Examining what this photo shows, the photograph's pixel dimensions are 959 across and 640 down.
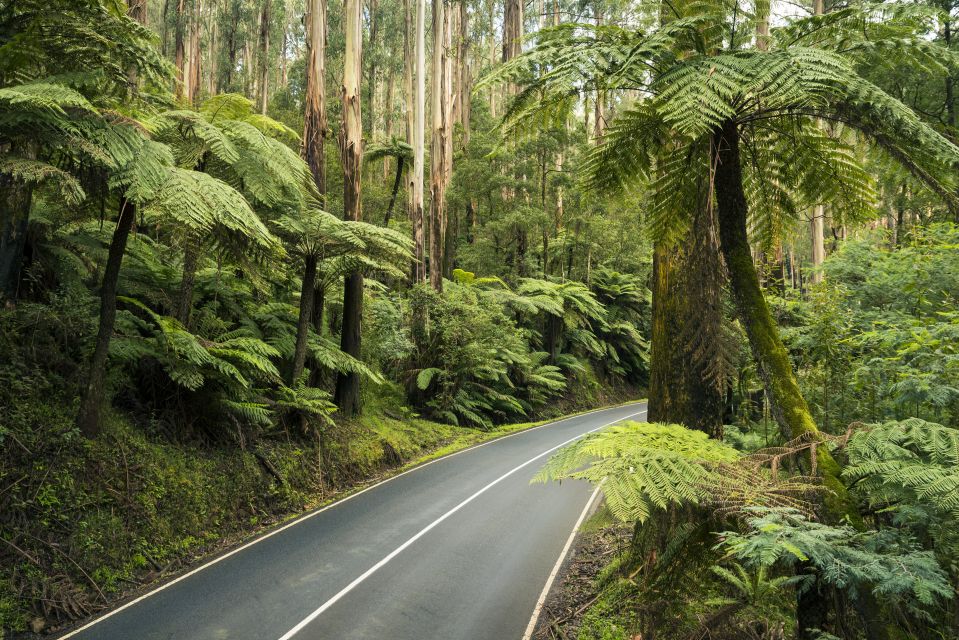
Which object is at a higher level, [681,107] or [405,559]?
[681,107]

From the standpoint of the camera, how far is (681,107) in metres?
2.40

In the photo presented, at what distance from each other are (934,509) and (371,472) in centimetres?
1146

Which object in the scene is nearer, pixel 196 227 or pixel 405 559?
pixel 196 227

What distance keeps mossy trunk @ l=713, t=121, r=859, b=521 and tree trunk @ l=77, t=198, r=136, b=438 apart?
7.08m

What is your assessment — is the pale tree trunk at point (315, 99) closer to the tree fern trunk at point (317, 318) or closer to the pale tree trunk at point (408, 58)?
the tree fern trunk at point (317, 318)

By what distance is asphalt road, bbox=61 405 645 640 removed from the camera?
19.9 ft

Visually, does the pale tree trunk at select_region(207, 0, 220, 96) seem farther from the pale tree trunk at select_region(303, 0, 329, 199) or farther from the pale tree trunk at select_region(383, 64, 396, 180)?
the pale tree trunk at select_region(303, 0, 329, 199)

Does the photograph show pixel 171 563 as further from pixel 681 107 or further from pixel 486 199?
pixel 486 199

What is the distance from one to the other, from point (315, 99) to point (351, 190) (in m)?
2.20

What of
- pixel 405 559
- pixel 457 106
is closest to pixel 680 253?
pixel 405 559

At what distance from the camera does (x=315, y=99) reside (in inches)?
505

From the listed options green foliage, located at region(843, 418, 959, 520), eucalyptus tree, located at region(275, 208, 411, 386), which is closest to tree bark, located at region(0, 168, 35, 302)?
eucalyptus tree, located at region(275, 208, 411, 386)

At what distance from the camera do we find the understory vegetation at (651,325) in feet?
8.10

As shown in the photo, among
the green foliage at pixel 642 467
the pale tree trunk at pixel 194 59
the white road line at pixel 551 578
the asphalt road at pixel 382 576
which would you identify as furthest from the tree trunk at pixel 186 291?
the pale tree trunk at pixel 194 59
